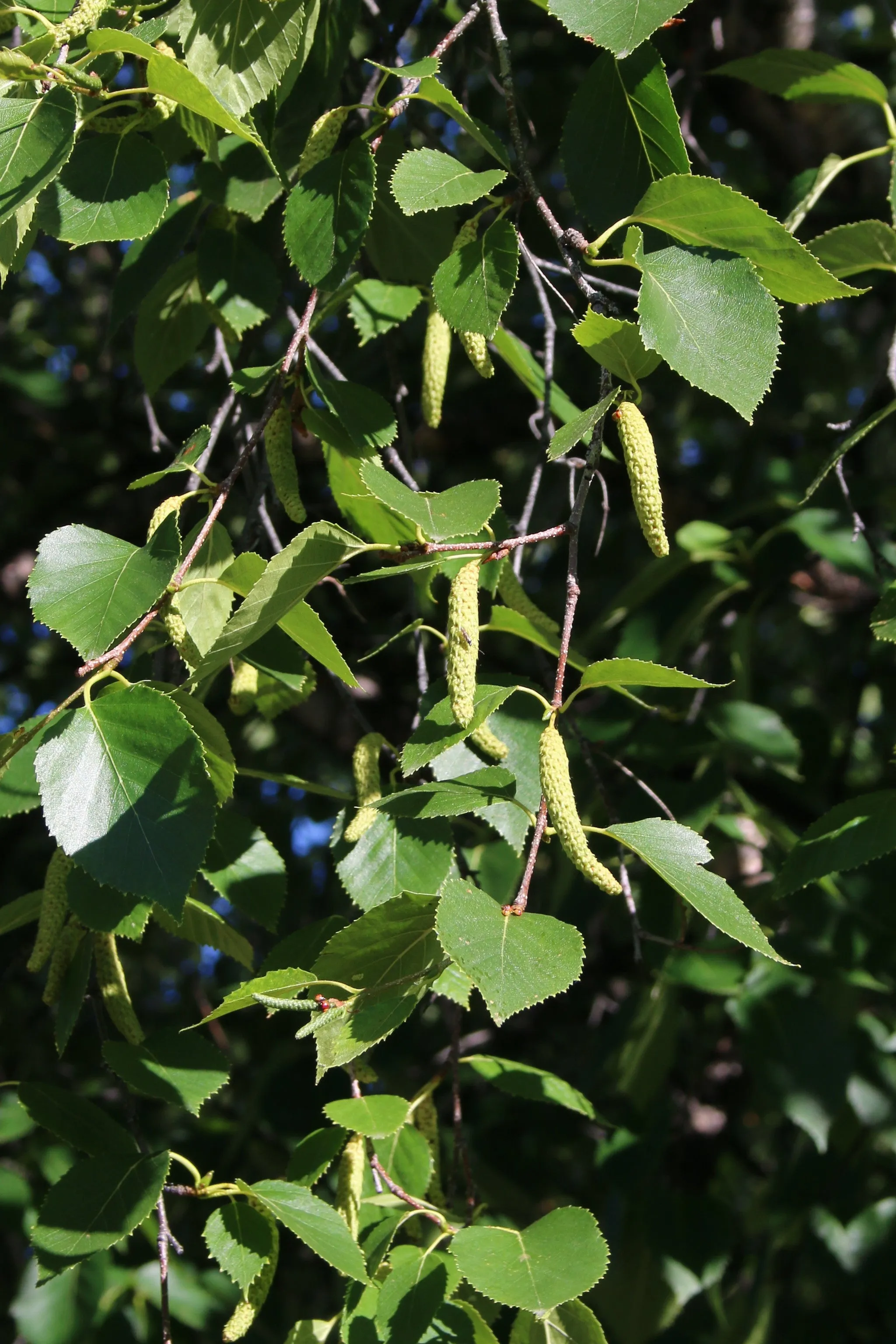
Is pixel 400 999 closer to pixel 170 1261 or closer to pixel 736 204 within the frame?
pixel 736 204

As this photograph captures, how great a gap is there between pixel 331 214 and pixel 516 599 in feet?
1.28

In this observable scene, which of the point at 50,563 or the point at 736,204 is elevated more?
the point at 736,204

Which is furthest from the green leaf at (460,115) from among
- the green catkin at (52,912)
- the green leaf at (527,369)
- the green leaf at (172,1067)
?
the green leaf at (172,1067)

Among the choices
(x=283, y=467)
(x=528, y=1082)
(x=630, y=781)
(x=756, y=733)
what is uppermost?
(x=283, y=467)

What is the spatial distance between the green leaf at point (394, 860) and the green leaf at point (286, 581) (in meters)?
0.27

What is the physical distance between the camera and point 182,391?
102 inches

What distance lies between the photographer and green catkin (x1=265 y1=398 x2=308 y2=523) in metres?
1.03

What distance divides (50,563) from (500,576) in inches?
16.6

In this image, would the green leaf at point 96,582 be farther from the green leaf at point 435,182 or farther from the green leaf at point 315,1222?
the green leaf at point 315,1222

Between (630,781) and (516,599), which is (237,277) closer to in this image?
(516,599)

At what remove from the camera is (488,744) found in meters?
0.96

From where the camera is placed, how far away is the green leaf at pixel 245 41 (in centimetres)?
99

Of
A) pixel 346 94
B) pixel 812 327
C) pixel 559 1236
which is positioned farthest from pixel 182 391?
pixel 559 1236

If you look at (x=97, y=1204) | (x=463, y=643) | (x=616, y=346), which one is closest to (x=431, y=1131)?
(x=97, y=1204)
